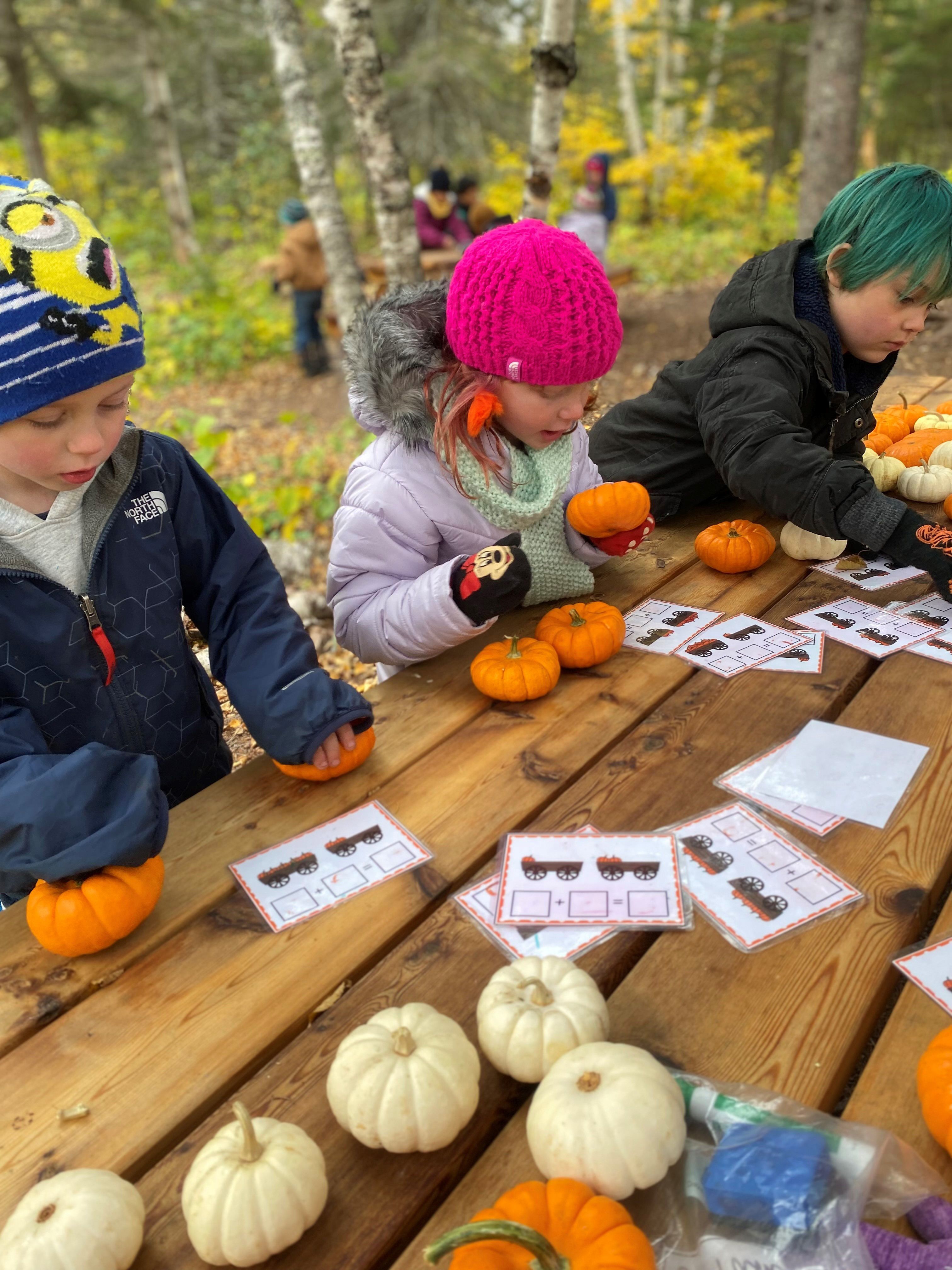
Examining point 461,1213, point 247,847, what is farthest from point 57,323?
point 461,1213

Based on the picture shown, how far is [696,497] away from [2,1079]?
265 cm

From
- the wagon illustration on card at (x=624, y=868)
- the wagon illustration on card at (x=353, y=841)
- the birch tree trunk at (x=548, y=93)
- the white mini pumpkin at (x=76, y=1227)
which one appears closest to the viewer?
the white mini pumpkin at (x=76, y=1227)

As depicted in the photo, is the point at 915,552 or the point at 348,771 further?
the point at 915,552

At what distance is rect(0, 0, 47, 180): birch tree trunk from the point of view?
39.9ft

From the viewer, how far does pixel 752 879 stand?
1.54 metres

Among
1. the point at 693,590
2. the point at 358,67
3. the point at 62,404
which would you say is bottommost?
the point at 693,590

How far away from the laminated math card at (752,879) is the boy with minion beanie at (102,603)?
2.37 ft

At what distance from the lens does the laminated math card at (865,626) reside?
2.24 meters

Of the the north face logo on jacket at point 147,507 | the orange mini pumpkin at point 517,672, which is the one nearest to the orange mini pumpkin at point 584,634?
the orange mini pumpkin at point 517,672

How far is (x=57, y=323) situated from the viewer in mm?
1461

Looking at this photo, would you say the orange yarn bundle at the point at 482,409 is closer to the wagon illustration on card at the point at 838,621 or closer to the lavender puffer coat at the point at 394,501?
the lavender puffer coat at the point at 394,501

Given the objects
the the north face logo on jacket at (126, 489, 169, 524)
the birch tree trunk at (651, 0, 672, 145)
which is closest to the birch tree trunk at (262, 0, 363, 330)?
the the north face logo on jacket at (126, 489, 169, 524)

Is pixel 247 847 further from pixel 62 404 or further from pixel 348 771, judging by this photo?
pixel 62 404

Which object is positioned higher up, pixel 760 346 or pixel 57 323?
pixel 57 323
